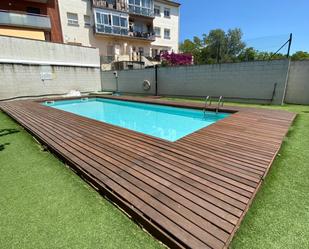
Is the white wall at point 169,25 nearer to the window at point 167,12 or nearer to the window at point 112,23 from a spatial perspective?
the window at point 167,12

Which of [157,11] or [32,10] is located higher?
[157,11]

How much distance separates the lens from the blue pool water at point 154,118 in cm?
644

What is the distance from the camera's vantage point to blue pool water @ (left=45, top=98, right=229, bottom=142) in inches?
253

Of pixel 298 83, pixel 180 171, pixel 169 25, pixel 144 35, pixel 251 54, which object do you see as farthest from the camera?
pixel 169 25

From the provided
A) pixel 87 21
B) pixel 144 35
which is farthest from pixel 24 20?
pixel 144 35

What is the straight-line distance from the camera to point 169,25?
82.5 feet

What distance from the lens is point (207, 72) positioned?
406 inches

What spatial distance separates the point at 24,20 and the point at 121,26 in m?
9.54

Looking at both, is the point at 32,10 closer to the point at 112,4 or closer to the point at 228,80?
the point at 112,4

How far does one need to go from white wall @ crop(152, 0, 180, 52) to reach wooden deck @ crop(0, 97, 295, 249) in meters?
23.3

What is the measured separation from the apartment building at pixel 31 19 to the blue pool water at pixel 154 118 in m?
9.13

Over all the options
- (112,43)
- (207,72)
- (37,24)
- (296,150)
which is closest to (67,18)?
(37,24)

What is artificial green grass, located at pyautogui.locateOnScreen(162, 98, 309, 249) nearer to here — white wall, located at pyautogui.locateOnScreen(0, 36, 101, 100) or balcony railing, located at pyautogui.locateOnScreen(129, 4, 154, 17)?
white wall, located at pyautogui.locateOnScreen(0, 36, 101, 100)

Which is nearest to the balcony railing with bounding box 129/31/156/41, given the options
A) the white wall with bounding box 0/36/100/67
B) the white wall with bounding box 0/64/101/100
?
the white wall with bounding box 0/36/100/67
